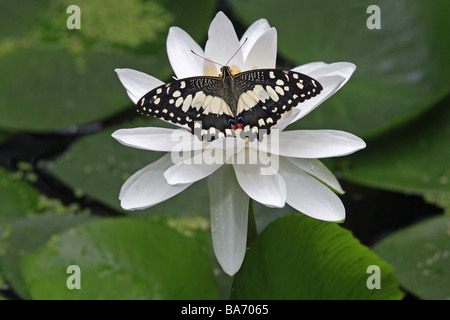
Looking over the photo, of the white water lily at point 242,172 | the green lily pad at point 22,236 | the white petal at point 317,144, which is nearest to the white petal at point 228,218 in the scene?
the white water lily at point 242,172

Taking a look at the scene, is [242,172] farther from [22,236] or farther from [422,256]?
[22,236]

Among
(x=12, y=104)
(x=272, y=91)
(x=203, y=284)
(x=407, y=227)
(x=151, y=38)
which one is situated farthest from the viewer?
(x=151, y=38)

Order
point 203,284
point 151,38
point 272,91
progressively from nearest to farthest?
point 272,91 → point 203,284 → point 151,38

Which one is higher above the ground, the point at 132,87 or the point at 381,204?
the point at 132,87

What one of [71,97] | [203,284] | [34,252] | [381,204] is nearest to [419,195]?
[381,204]

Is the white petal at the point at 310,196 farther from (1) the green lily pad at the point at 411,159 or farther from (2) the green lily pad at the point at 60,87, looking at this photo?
(2) the green lily pad at the point at 60,87

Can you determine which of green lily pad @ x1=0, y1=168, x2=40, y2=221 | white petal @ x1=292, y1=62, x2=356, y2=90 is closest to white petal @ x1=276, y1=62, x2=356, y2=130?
white petal @ x1=292, y1=62, x2=356, y2=90

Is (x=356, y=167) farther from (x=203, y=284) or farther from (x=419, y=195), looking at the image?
(x=203, y=284)
